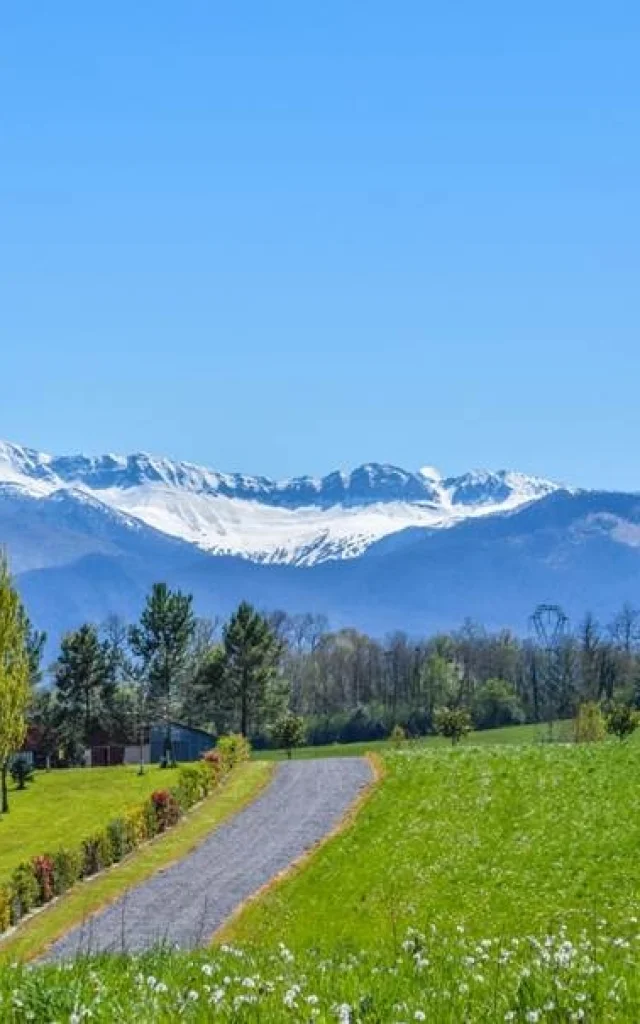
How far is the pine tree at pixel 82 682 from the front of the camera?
106 meters

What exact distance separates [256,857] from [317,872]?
4255mm

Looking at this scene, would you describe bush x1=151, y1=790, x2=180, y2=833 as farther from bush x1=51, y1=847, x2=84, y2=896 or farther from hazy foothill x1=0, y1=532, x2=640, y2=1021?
bush x1=51, y1=847, x2=84, y2=896

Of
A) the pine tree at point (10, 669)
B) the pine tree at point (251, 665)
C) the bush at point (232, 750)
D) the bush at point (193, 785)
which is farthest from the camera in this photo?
the pine tree at point (251, 665)

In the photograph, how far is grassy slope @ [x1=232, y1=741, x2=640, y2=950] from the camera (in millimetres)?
29281

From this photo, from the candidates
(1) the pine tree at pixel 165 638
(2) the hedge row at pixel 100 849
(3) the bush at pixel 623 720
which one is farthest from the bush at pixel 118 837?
(1) the pine tree at pixel 165 638

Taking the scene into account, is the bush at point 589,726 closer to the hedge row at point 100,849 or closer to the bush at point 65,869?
the hedge row at point 100,849

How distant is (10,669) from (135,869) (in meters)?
14.3

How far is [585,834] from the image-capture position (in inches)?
1409

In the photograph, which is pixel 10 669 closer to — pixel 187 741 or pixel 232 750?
pixel 232 750

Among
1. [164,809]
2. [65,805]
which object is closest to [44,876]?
[164,809]

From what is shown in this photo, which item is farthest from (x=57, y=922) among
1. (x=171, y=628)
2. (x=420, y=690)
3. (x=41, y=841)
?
(x=420, y=690)

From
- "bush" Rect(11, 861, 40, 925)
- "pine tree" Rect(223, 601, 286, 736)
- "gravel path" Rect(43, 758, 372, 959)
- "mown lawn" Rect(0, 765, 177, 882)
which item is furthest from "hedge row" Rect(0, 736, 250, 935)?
"pine tree" Rect(223, 601, 286, 736)

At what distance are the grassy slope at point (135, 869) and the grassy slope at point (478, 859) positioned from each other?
5.11 m

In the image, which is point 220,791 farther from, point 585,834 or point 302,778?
point 585,834
